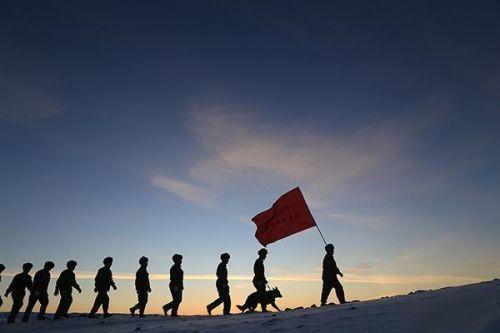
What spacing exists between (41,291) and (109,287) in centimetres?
244

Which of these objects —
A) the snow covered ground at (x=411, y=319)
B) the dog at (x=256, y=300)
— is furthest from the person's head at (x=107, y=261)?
the snow covered ground at (x=411, y=319)

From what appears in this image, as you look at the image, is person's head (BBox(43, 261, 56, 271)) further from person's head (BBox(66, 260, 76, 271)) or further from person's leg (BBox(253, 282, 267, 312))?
person's leg (BBox(253, 282, 267, 312))

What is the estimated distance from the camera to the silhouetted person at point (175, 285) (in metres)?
15.6

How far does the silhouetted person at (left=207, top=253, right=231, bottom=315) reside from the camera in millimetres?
15117

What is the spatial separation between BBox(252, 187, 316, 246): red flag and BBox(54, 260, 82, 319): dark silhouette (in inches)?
271

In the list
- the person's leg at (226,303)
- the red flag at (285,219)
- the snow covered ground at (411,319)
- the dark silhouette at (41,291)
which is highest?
the red flag at (285,219)

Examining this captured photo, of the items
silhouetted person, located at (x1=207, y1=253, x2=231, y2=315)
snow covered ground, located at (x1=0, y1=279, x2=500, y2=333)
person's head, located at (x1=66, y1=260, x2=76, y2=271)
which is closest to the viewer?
snow covered ground, located at (x1=0, y1=279, x2=500, y2=333)

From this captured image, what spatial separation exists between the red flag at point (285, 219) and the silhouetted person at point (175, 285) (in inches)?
→ 125

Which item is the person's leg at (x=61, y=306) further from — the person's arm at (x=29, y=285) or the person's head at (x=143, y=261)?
the person's head at (x=143, y=261)

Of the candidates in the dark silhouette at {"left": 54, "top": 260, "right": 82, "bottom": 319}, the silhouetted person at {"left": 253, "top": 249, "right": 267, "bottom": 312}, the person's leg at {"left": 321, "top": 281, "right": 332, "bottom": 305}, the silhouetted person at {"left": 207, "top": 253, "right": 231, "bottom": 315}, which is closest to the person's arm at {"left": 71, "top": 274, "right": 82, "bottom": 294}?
the dark silhouette at {"left": 54, "top": 260, "right": 82, "bottom": 319}

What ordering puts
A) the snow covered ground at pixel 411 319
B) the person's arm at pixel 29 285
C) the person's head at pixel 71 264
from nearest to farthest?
the snow covered ground at pixel 411 319
the person's arm at pixel 29 285
the person's head at pixel 71 264

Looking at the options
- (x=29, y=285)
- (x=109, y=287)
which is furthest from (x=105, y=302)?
(x=29, y=285)

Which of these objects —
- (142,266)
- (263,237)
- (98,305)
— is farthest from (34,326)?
(263,237)

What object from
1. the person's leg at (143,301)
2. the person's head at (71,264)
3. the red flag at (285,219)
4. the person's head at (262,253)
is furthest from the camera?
the red flag at (285,219)
